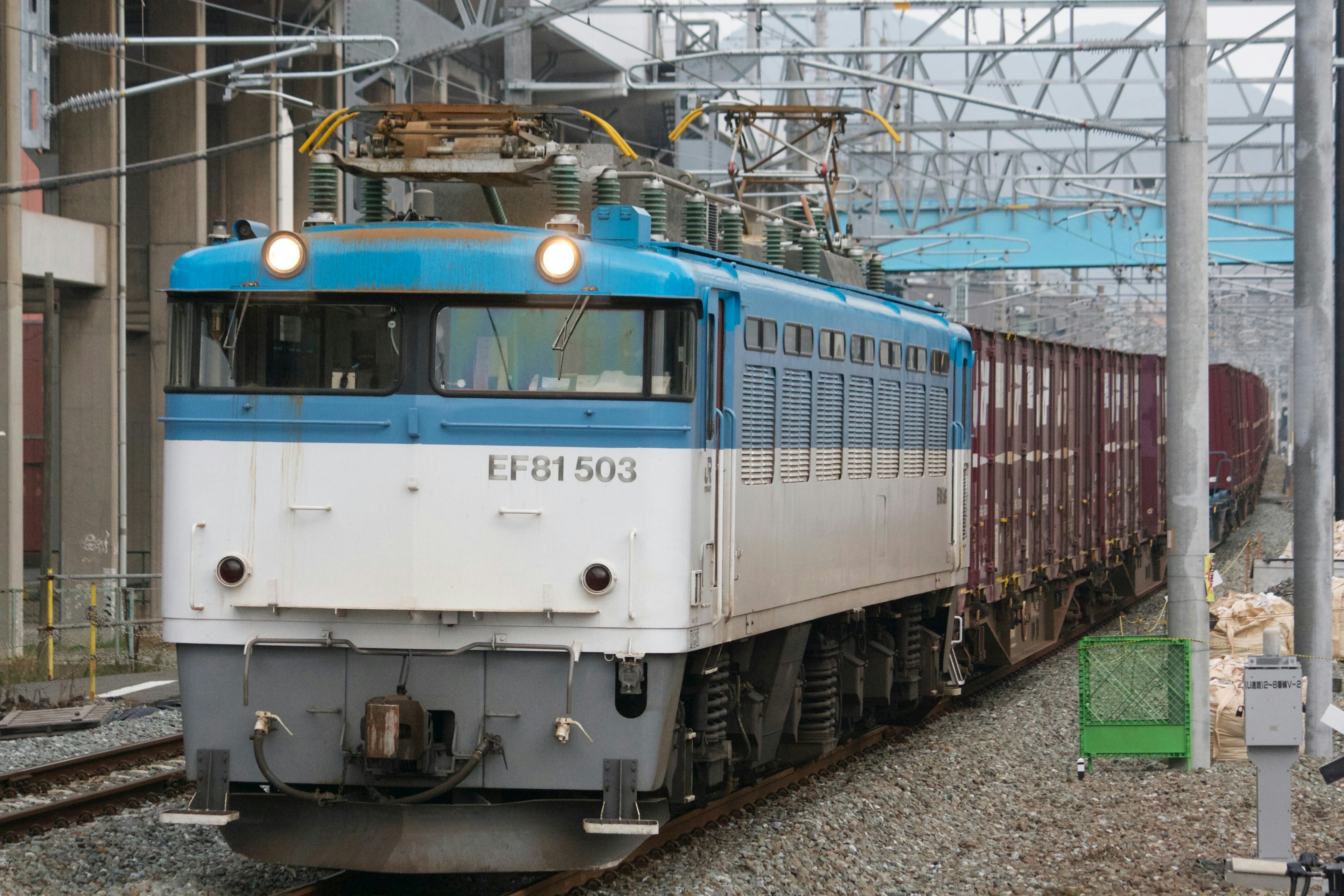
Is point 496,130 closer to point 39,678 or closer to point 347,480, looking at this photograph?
point 347,480

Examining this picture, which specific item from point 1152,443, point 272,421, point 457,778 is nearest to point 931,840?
point 457,778

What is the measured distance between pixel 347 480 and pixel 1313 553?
8584mm

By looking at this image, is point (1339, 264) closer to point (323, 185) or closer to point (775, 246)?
point (775, 246)

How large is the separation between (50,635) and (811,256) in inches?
418

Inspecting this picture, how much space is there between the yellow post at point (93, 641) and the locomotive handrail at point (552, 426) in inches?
372

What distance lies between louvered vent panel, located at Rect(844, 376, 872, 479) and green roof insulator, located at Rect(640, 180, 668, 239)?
1952mm

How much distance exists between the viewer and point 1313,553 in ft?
45.3

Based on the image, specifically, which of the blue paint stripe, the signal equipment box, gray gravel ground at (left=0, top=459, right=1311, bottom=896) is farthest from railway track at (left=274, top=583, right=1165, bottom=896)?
the signal equipment box

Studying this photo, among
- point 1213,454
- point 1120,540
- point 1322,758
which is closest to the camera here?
point 1322,758

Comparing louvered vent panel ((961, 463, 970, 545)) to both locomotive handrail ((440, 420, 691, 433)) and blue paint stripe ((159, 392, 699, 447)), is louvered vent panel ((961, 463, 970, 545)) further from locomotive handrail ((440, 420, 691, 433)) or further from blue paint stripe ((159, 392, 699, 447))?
locomotive handrail ((440, 420, 691, 433))

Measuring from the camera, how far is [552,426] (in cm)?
817

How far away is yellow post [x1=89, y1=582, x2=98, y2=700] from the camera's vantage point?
16750mm

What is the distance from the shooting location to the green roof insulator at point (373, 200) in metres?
9.67

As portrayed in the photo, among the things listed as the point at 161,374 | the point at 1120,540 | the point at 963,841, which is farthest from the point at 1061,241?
the point at 963,841
